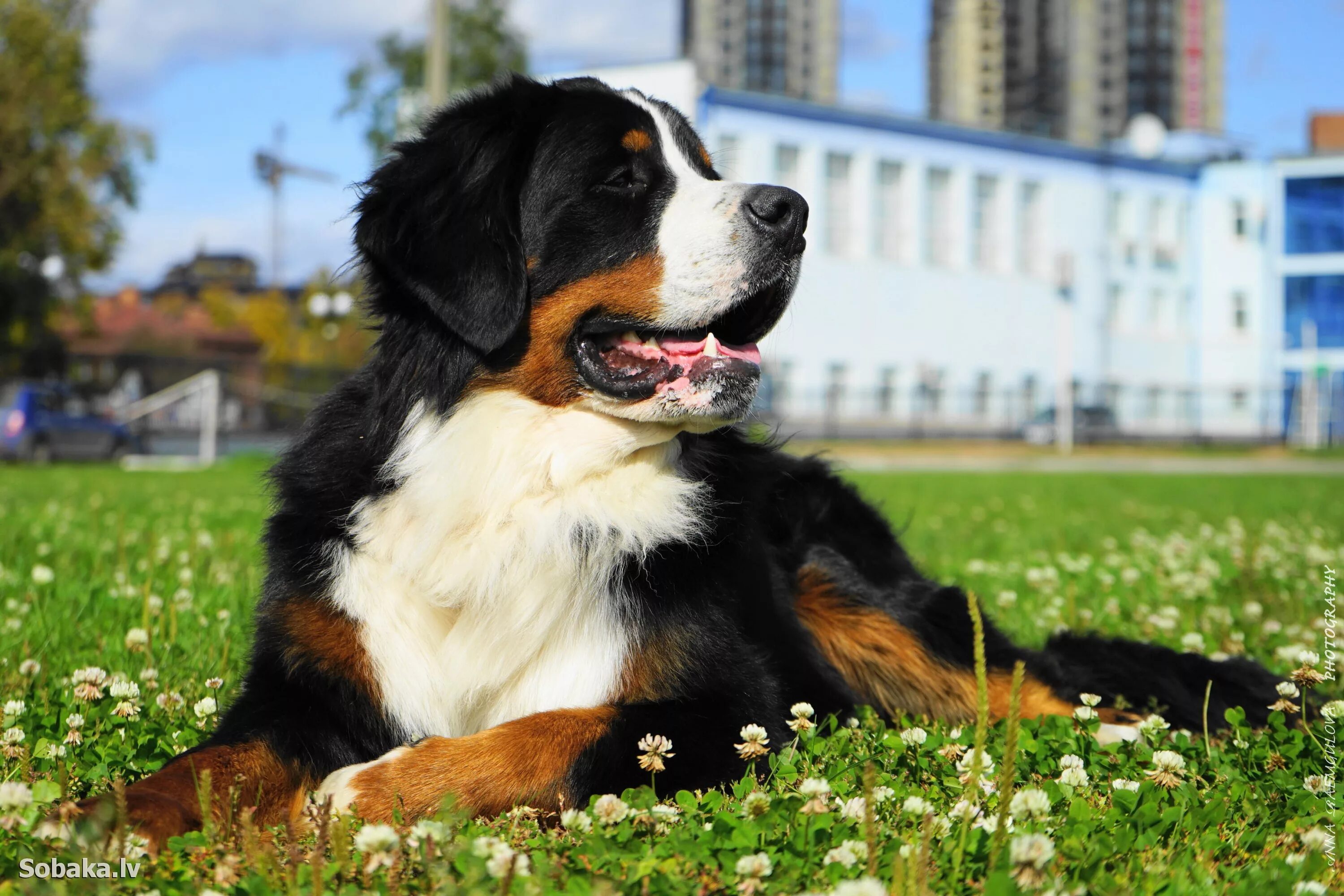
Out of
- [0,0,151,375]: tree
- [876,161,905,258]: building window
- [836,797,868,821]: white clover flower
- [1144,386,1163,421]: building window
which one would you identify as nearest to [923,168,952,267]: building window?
[876,161,905,258]: building window

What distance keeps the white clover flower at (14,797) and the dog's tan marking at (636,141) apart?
2.24 meters

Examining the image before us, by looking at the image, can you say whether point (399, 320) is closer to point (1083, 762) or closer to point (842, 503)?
point (842, 503)

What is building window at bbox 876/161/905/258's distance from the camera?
40750mm

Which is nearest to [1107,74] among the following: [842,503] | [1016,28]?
[1016,28]

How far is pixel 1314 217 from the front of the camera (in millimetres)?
51250

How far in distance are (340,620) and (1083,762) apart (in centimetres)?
197

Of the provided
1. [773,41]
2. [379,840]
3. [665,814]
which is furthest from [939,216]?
[773,41]

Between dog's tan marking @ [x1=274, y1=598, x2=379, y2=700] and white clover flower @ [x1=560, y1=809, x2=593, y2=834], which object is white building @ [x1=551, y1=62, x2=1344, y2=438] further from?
white clover flower @ [x1=560, y1=809, x2=593, y2=834]

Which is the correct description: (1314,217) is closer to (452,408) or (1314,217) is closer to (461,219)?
(461,219)

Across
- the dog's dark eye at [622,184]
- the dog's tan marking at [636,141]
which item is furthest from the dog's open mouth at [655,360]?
the dog's tan marking at [636,141]

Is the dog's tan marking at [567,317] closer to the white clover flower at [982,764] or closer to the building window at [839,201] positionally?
the white clover flower at [982,764]

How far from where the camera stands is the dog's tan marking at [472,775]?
8.56 ft

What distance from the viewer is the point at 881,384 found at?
40.5 meters

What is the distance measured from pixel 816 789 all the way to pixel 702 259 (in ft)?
4.94
